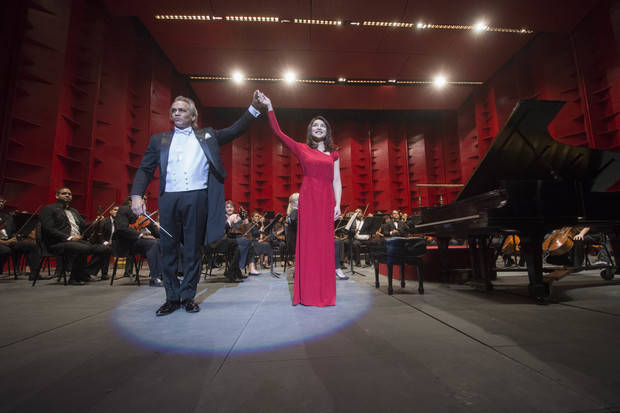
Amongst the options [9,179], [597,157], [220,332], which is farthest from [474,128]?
[9,179]

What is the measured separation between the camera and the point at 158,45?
23.6 feet

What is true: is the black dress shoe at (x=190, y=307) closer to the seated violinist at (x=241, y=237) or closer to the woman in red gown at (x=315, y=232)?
the woman in red gown at (x=315, y=232)

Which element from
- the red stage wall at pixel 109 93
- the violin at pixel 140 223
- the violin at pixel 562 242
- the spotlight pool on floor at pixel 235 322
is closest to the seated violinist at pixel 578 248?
the violin at pixel 562 242

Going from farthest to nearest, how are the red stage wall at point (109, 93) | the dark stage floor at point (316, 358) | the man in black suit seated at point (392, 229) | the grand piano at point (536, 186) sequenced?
the man in black suit seated at point (392, 229) → the red stage wall at point (109, 93) → the grand piano at point (536, 186) → the dark stage floor at point (316, 358)

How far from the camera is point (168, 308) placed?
206cm

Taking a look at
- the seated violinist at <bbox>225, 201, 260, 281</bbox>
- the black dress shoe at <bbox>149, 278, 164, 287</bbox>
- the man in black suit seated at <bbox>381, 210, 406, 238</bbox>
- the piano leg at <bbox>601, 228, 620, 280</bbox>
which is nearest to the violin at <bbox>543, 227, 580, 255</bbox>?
the piano leg at <bbox>601, 228, 620, 280</bbox>

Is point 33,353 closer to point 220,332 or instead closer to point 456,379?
point 220,332

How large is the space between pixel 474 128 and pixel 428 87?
2.18m

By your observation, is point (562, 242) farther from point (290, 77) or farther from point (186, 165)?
point (290, 77)

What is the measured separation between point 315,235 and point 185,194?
1055 millimetres

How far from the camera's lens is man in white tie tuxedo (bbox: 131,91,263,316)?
2.05m

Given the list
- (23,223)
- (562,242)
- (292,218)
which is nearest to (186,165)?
(292,218)

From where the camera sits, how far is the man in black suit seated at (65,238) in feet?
12.3

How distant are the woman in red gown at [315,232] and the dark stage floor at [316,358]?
5.7 inches
